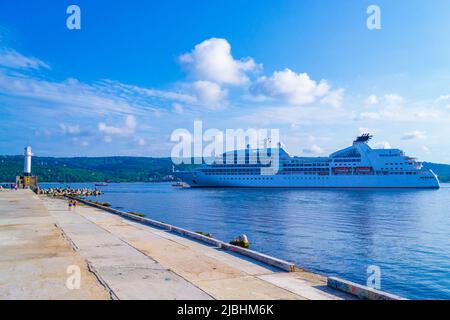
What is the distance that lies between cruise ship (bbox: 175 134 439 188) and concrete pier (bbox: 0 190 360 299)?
80.6 meters

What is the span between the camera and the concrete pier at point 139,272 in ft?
23.4

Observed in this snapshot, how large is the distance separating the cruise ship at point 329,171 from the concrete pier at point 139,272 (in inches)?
3174

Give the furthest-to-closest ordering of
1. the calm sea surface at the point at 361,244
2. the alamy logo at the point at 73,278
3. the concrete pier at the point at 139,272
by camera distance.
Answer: the calm sea surface at the point at 361,244, the alamy logo at the point at 73,278, the concrete pier at the point at 139,272

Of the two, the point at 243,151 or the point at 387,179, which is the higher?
the point at 243,151

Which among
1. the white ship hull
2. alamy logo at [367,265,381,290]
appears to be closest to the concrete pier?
alamy logo at [367,265,381,290]

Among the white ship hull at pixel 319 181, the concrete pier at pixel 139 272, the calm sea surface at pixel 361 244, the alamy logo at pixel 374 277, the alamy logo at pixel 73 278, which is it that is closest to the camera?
the concrete pier at pixel 139 272

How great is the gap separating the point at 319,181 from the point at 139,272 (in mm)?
86927

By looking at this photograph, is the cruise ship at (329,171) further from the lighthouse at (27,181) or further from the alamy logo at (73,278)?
the alamy logo at (73,278)

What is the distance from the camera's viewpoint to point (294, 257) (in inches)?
636

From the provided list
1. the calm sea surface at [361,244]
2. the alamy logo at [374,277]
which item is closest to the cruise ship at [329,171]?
the calm sea surface at [361,244]

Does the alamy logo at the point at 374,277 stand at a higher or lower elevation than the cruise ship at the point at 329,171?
lower
